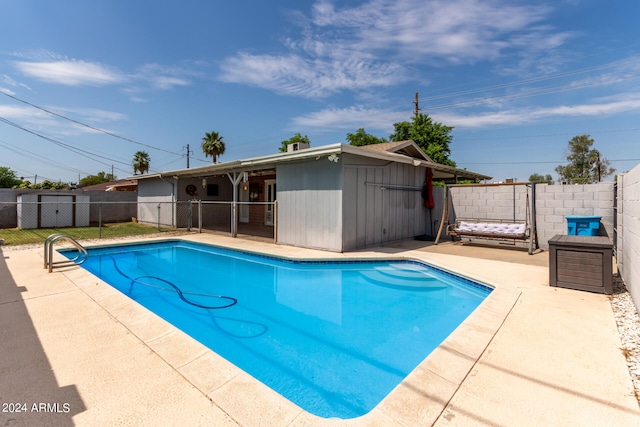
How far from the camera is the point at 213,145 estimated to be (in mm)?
29734

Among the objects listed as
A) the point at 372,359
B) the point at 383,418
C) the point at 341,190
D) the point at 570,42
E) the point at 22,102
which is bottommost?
the point at 372,359

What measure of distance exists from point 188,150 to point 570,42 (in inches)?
1590

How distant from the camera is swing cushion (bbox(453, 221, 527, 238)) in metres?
7.73

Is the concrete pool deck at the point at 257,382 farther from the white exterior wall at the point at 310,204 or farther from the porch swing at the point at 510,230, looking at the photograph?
the white exterior wall at the point at 310,204

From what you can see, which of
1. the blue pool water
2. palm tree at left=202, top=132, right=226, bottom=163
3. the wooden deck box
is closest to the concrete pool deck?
the wooden deck box

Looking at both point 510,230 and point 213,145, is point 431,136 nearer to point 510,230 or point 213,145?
point 510,230

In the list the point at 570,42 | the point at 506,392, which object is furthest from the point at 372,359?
the point at 570,42

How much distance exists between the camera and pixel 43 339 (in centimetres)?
280

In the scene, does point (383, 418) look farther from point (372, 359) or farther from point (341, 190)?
point (341, 190)

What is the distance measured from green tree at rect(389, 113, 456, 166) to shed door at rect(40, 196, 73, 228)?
74.5ft

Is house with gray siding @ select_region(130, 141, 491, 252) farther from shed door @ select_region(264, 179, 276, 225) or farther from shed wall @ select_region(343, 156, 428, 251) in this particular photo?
shed door @ select_region(264, 179, 276, 225)

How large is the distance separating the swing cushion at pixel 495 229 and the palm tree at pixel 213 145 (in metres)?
26.4

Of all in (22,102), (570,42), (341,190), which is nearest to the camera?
(341,190)

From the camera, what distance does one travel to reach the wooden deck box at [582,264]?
405cm
